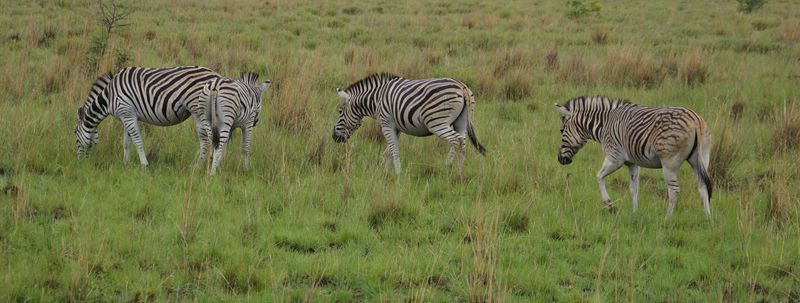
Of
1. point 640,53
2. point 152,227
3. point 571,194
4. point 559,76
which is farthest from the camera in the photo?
point 640,53

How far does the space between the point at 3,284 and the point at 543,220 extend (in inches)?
176

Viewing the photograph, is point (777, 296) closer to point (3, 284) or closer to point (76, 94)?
point (3, 284)

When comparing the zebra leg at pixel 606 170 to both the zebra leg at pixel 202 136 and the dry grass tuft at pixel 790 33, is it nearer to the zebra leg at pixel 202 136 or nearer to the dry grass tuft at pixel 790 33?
the zebra leg at pixel 202 136

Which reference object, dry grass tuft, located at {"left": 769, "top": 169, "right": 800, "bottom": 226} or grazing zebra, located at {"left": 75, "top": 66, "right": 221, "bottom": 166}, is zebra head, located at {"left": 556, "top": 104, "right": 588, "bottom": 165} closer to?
dry grass tuft, located at {"left": 769, "top": 169, "right": 800, "bottom": 226}

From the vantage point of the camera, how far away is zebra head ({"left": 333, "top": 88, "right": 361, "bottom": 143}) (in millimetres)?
9766

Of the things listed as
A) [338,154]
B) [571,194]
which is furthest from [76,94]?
[571,194]

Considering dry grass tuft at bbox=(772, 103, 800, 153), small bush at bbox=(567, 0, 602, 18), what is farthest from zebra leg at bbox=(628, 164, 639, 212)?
small bush at bbox=(567, 0, 602, 18)

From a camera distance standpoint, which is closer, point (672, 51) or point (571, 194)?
point (571, 194)

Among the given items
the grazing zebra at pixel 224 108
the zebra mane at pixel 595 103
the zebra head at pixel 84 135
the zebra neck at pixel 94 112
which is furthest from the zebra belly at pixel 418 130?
the zebra head at pixel 84 135

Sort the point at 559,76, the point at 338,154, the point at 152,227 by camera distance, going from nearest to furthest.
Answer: the point at 152,227, the point at 338,154, the point at 559,76

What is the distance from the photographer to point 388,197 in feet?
23.8

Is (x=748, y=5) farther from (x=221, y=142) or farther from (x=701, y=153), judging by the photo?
(x=221, y=142)

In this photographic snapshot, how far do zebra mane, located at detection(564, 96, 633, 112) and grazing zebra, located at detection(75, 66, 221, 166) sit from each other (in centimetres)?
394

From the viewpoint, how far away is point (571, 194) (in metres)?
8.16
